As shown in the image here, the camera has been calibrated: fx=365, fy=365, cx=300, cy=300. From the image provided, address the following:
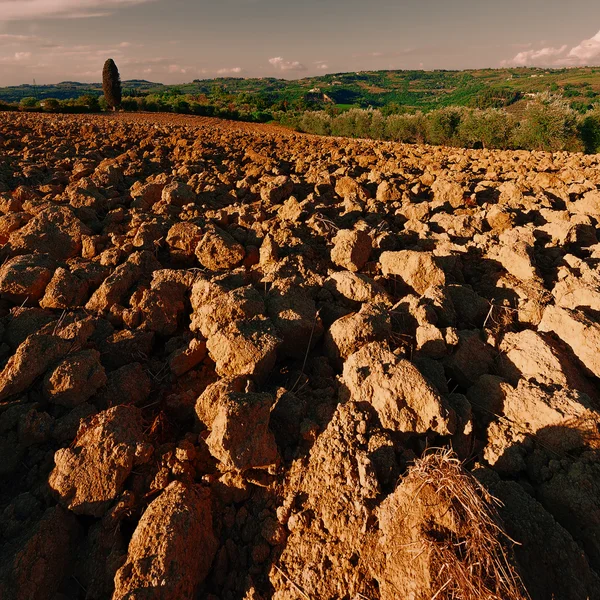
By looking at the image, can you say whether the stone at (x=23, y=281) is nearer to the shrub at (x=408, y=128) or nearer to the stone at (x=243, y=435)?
the stone at (x=243, y=435)

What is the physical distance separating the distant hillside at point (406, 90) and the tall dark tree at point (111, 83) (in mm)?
20283

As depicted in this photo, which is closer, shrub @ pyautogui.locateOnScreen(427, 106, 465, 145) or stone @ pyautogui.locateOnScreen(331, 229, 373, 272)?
stone @ pyautogui.locateOnScreen(331, 229, 373, 272)

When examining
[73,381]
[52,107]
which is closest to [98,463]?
[73,381]

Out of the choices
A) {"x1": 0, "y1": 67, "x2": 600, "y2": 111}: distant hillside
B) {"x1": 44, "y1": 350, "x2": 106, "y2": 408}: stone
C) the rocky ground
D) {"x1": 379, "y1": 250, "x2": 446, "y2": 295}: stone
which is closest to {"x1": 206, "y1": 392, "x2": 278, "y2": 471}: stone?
the rocky ground

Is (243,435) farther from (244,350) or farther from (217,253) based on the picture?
(217,253)

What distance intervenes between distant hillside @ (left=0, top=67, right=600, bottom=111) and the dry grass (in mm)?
52550

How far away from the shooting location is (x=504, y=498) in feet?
5.81

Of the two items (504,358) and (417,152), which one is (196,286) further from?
(417,152)

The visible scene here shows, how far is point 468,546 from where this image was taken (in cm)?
137

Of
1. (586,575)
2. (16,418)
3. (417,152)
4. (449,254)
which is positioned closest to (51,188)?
(16,418)

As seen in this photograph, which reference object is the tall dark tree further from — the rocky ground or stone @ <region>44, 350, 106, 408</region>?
stone @ <region>44, 350, 106, 408</region>

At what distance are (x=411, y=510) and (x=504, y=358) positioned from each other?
1.53 meters

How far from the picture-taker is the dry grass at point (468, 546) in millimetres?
1305

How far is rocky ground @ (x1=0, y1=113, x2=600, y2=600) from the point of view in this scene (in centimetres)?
161
